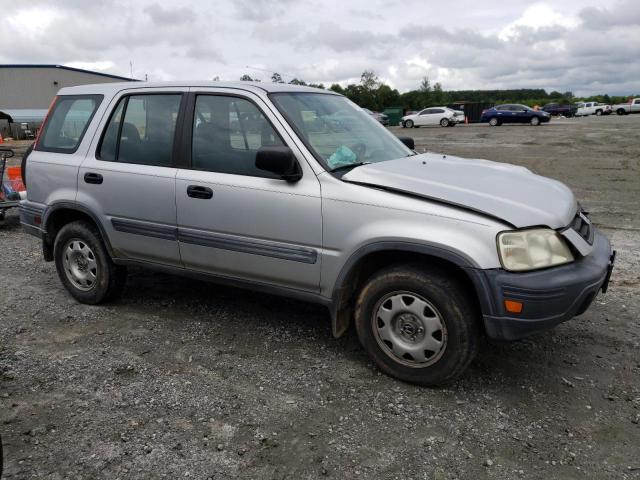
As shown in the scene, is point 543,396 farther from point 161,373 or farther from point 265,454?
point 161,373

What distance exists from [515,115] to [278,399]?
38202 millimetres

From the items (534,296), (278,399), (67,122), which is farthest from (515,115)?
(278,399)

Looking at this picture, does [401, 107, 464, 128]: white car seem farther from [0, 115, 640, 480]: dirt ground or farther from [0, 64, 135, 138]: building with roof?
[0, 115, 640, 480]: dirt ground

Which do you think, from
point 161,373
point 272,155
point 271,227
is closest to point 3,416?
point 161,373

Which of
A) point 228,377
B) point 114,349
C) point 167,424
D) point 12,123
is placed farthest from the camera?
Answer: point 12,123

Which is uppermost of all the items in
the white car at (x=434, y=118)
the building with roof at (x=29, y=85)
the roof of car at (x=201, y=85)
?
the building with roof at (x=29, y=85)

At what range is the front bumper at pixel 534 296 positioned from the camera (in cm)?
302

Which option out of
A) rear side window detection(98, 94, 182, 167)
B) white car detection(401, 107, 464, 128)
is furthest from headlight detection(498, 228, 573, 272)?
white car detection(401, 107, 464, 128)

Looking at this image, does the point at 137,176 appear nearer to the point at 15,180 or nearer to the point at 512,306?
the point at 512,306

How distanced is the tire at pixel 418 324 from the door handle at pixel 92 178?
2.37 meters

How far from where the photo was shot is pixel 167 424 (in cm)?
313

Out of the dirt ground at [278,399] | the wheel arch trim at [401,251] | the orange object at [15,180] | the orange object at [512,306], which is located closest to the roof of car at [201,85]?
the wheel arch trim at [401,251]

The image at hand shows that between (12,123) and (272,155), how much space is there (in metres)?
38.2

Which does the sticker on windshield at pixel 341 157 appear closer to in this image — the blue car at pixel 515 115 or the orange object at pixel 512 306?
the orange object at pixel 512 306
